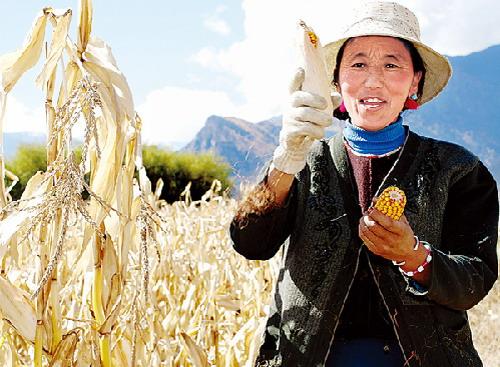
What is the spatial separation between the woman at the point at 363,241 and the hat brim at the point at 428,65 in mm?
45

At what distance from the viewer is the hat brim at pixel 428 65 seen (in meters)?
1.44

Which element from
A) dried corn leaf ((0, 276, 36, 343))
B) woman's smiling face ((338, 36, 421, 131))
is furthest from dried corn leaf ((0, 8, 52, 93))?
woman's smiling face ((338, 36, 421, 131))

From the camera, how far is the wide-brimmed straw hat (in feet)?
4.42

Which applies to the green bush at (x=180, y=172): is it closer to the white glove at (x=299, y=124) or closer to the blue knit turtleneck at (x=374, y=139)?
the blue knit turtleneck at (x=374, y=139)

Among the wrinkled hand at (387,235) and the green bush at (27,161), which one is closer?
the wrinkled hand at (387,235)

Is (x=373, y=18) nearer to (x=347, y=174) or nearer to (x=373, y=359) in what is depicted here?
(x=347, y=174)

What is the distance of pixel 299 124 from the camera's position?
44.1 inches

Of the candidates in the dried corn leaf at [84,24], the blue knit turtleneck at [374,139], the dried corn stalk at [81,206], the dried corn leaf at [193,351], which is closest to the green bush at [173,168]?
the dried corn leaf at [193,351]

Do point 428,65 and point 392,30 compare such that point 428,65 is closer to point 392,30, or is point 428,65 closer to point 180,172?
point 392,30

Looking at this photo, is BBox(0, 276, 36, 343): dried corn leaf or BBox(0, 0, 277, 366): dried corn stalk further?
BBox(0, 276, 36, 343): dried corn leaf

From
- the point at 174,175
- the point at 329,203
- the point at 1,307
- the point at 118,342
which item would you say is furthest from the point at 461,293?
the point at 174,175

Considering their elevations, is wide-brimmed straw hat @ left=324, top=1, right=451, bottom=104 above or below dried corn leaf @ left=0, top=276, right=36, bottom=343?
above

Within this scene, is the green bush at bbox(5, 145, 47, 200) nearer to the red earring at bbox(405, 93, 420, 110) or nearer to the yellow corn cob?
the red earring at bbox(405, 93, 420, 110)

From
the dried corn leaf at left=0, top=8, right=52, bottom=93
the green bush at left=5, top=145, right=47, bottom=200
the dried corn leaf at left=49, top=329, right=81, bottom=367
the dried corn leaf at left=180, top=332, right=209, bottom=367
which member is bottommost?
the dried corn leaf at left=180, top=332, right=209, bottom=367
